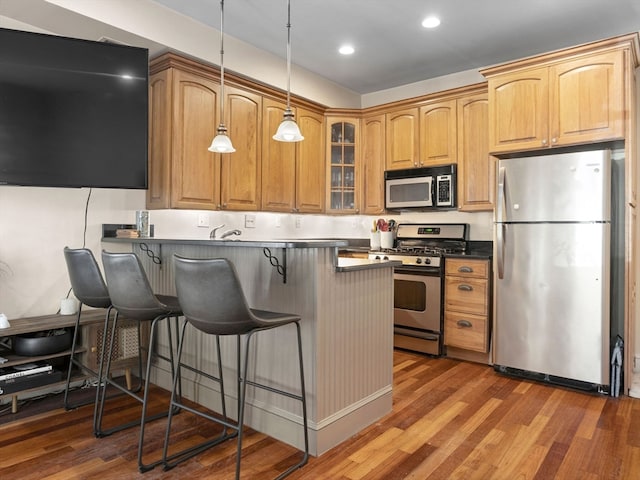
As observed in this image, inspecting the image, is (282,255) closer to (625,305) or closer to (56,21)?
(56,21)

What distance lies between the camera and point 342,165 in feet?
15.6

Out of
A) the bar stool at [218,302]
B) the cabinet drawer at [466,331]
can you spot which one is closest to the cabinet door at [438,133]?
the cabinet drawer at [466,331]

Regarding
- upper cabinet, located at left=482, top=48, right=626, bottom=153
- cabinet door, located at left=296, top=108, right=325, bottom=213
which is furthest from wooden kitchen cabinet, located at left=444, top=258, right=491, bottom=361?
cabinet door, located at left=296, top=108, right=325, bottom=213

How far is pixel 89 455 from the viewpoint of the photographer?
2154mm

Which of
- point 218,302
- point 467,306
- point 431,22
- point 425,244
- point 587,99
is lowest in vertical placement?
point 467,306

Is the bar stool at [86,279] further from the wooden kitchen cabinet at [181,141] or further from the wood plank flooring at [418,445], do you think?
the wooden kitchen cabinet at [181,141]

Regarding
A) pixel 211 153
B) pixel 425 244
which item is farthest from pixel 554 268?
pixel 211 153

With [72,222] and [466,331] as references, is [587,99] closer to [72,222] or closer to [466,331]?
[466,331]

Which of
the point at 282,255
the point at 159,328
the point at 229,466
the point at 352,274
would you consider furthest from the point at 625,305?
the point at 159,328

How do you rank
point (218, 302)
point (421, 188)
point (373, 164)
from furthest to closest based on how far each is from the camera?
point (373, 164), point (421, 188), point (218, 302)

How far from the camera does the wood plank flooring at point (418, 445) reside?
2.01 m

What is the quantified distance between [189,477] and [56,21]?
A: 9.06 feet

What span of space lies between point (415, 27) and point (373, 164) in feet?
5.20

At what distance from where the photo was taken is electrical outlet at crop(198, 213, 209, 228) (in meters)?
3.74
